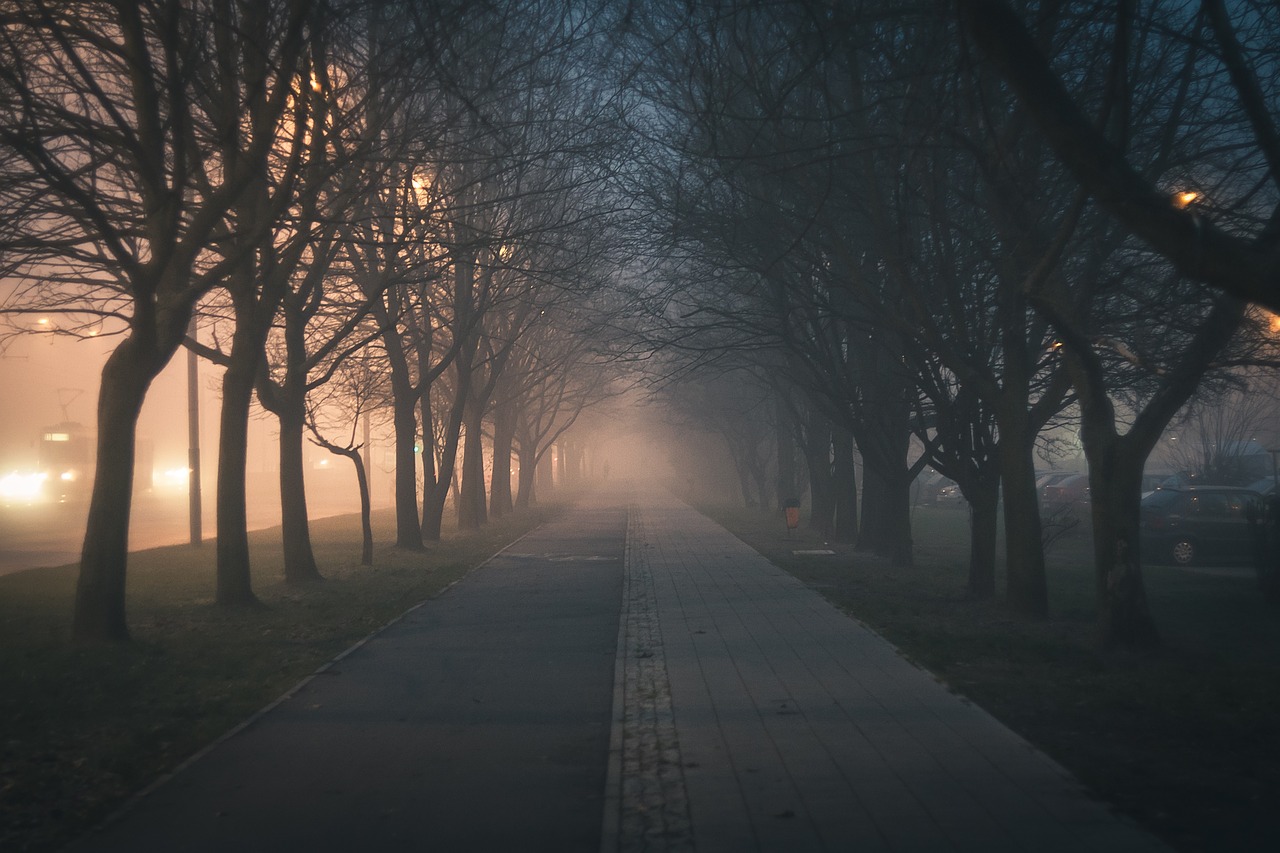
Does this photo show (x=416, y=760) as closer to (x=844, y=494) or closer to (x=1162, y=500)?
(x=1162, y=500)

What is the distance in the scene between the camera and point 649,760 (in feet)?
21.1

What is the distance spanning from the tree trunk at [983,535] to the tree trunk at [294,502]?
1010cm

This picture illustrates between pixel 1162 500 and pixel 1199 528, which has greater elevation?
pixel 1162 500

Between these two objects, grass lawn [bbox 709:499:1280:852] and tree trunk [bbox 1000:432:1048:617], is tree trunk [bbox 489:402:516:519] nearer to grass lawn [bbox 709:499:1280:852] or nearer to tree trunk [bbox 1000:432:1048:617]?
grass lawn [bbox 709:499:1280:852]

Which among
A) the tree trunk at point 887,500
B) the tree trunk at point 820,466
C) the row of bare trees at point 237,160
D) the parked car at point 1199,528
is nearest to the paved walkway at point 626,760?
the row of bare trees at point 237,160

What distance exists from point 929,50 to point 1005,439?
4768 mm

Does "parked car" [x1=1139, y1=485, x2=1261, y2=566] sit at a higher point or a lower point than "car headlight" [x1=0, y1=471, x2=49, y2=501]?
lower

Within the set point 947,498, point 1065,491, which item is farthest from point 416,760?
point 947,498

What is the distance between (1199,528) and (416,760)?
19.3m

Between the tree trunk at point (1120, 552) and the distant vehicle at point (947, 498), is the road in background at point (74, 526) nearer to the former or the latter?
the tree trunk at point (1120, 552)

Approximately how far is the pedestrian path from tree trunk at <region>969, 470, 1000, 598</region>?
160 inches

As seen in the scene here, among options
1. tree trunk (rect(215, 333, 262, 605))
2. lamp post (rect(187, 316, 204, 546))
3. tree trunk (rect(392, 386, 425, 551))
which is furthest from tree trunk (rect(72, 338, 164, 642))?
lamp post (rect(187, 316, 204, 546))

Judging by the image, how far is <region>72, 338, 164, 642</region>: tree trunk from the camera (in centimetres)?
1067

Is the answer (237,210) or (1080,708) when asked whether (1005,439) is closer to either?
(1080,708)
